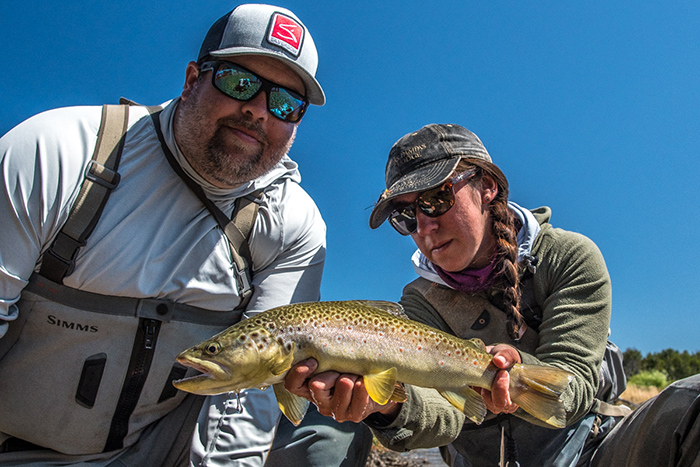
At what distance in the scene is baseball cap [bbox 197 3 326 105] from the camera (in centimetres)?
431

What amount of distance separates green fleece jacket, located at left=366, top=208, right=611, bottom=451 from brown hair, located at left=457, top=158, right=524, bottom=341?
15 centimetres

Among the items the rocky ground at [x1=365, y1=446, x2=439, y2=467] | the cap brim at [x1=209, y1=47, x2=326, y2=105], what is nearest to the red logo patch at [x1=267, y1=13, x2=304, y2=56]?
the cap brim at [x1=209, y1=47, x2=326, y2=105]

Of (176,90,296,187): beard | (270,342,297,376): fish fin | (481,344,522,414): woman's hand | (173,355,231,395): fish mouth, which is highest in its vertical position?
(176,90,296,187): beard

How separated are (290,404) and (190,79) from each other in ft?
9.95

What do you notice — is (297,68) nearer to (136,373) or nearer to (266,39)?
(266,39)

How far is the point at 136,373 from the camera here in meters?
3.94

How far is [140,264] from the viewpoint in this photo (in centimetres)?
388

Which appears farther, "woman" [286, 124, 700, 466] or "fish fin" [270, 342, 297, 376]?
"woman" [286, 124, 700, 466]

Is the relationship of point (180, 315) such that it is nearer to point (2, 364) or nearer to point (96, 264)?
point (96, 264)

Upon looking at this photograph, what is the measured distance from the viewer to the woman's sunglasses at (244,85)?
4281 mm

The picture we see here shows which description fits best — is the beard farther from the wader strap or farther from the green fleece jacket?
the green fleece jacket

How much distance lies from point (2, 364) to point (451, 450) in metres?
3.69

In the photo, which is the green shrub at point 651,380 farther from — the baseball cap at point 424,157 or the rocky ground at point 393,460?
the baseball cap at point 424,157

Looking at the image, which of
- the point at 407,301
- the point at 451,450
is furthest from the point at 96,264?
the point at 451,450
